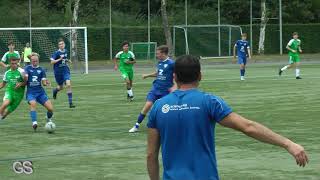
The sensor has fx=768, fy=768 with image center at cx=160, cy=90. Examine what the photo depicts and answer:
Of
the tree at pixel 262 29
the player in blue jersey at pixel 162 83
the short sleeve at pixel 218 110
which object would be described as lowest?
the player in blue jersey at pixel 162 83

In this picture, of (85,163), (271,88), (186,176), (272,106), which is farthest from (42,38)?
(186,176)

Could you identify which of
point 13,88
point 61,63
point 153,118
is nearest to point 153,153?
point 153,118

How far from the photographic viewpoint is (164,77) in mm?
16047

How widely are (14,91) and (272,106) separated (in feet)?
24.7

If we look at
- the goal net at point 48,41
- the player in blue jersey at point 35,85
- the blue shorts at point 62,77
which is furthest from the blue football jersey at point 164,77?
the goal net at point 48,41

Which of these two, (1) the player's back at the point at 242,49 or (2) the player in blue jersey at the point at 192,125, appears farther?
(1) the player's back at the point at 242,49

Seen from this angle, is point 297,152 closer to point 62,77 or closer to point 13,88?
point 13,88

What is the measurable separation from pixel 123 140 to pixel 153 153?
29.9 feet

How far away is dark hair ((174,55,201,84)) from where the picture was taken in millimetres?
5480

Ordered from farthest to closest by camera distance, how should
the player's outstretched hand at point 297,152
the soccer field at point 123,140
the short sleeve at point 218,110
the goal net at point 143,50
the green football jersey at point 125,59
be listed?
1. the goal net at point 143,50
2. the green football jersey at point 125,59
3. the soccer field at point 123,140
4. the short sleeve at point 218,110
5. the player's outstretched hand at point 297,152

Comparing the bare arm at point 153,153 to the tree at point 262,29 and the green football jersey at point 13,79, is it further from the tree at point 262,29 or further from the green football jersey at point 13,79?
the tree at point 262,29

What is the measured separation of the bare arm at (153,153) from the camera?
569cm

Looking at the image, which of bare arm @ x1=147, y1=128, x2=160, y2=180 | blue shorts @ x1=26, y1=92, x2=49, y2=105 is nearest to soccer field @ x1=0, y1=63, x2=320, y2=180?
blue shorts @ x1=26, y1=92, x2=49, y2=105

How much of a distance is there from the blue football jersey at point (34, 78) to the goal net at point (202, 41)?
40913 millimetres
